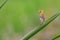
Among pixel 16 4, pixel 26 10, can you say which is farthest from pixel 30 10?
pixel 16 4

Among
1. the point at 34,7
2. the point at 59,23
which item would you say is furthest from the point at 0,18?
the point at 59,23

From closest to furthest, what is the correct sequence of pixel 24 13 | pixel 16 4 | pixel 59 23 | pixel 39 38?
1. pixel 39 38
2. pixel 59 23
3. pixel 24 13
4. pixel 16 4

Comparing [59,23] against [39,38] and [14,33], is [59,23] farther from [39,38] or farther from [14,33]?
[14,33]

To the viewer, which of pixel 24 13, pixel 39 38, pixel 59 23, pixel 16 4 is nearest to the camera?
pixel 39 38

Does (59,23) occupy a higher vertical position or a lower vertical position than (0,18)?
lower

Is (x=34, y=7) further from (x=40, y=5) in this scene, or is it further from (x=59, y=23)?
(x=59, y=23)

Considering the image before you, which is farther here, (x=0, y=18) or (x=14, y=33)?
(x=0, y=18)
